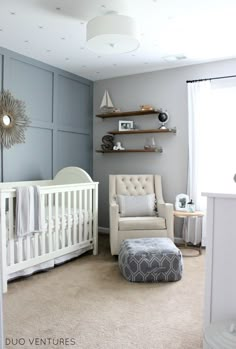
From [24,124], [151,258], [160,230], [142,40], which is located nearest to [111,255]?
[160,230]

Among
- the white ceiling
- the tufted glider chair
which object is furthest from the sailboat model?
the tufted glider chair

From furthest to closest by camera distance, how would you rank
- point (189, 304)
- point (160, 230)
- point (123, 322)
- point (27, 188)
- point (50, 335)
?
point (160, 230) < point (27, 188) < point (189, 304) < point (123, 322) < point (50, 335)

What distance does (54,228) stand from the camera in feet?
9.96

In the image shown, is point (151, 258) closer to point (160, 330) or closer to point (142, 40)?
point (160, 330)

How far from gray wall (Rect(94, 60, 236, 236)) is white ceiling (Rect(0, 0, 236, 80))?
18 centimetres

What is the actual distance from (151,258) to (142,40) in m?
2.20

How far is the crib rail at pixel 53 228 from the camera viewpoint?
8.41 feet

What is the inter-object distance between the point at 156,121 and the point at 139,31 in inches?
59.6

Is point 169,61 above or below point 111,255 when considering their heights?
above

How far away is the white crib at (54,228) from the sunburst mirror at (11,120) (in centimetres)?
52

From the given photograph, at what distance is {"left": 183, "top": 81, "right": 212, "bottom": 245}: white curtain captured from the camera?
377 cm

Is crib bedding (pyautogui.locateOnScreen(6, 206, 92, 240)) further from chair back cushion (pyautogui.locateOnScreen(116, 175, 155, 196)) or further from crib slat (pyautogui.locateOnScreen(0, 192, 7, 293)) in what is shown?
chair back cushion (pyautogui.locateOnScreen(116, 175, 155, 196))

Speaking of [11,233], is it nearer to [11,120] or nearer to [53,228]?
Result: [53,228]

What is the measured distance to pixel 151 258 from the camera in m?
2.67
